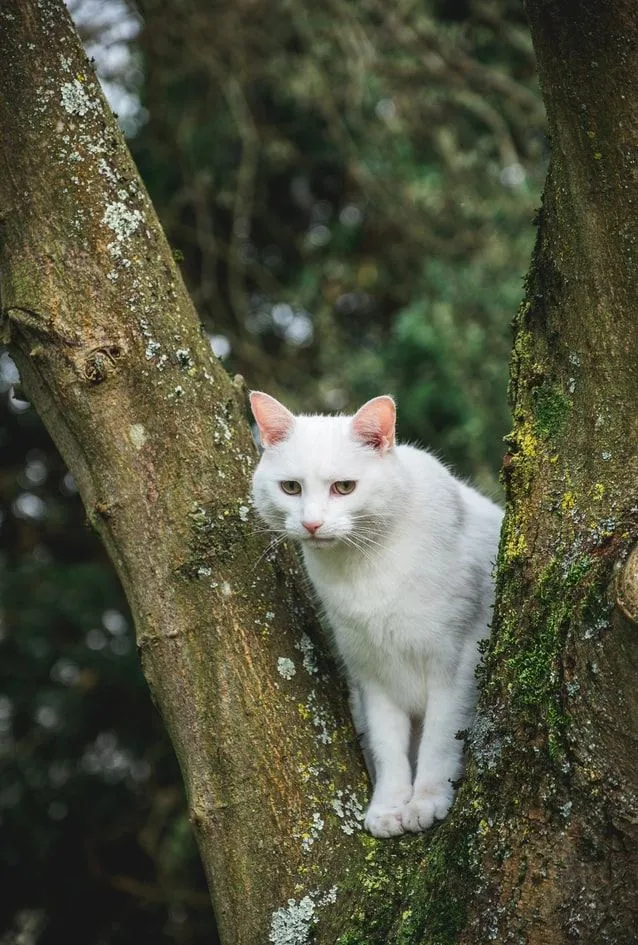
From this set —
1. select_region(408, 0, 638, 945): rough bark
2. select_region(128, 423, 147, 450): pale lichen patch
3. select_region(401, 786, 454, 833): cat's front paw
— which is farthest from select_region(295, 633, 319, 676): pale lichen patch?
select_region(128, 423, 147, 450): pale lichen patch

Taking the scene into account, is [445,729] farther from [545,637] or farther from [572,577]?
[572,577]

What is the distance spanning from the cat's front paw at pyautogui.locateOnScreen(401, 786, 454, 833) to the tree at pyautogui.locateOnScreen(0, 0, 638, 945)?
Result: 4.6 inches

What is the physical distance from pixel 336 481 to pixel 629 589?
1.46 m

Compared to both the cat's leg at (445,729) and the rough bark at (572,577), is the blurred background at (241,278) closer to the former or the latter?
the cat's leg at (445,729)

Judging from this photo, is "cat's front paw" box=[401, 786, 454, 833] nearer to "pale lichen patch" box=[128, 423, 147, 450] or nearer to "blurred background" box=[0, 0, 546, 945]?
"pale lichen patch" box=[128, 423, 147, 450]

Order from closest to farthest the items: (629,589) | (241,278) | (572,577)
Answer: (629,589), (572,577), (241,278)

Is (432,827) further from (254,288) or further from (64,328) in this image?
(254,288)

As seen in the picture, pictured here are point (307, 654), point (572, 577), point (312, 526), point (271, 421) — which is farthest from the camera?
point (271, 421)

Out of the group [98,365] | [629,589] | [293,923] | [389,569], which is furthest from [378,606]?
[629,589]

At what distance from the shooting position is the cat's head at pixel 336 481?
324 centimetres

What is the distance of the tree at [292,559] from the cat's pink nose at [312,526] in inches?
6.2

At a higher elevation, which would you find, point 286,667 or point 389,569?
→ point 286,667

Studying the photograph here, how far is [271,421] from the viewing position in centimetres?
351

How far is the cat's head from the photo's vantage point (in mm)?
3238
